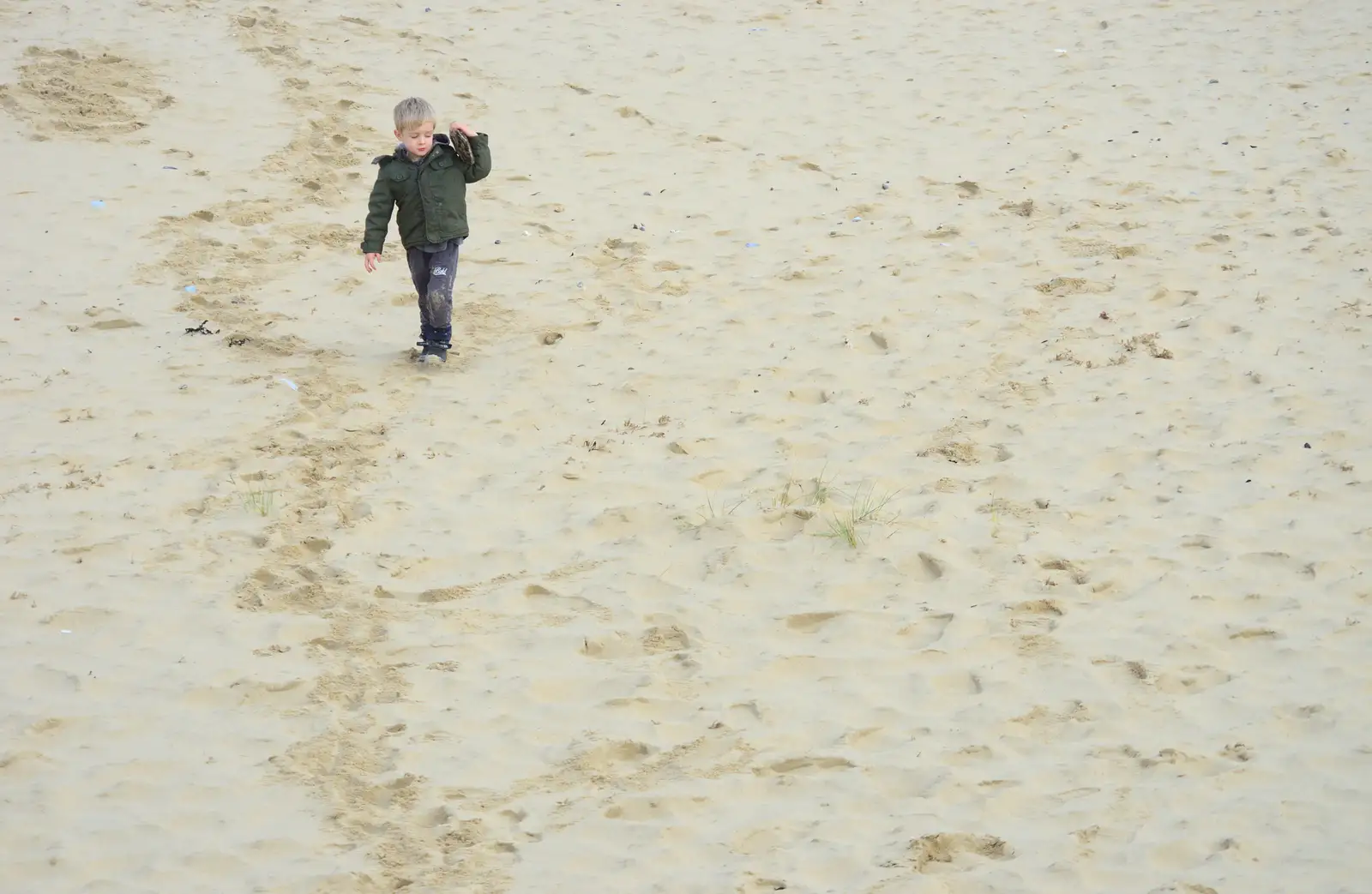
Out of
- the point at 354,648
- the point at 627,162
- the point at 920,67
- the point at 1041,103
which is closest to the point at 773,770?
A: the point at 354,648

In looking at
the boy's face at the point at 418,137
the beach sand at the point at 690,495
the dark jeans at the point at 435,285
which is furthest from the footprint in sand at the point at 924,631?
the boy's face at the point at 418,137

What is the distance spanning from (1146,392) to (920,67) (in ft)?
18.6

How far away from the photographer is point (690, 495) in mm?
5254

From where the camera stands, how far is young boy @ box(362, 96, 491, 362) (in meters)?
6.07

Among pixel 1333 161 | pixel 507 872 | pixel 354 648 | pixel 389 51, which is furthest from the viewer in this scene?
pixel 389 51

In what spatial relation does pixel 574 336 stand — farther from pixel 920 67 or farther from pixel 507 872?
pixel 920 67

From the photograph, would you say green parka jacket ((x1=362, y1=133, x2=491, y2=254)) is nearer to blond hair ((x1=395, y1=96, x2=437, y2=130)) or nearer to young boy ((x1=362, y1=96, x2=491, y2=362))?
young boy ((x1=362, y1=96, x2=491, y2=362))

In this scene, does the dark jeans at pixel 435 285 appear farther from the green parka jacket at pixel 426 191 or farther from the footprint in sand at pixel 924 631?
the footprint in sand at pixel 924 631

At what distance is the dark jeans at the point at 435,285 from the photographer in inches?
246

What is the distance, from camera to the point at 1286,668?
160 inches

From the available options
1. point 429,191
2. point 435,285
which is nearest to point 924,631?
A: point 435,285

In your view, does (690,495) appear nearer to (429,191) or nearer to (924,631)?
(924,631)

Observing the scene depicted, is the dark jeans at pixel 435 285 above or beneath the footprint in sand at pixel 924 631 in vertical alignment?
above

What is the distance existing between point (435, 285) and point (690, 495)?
5.96 ft
